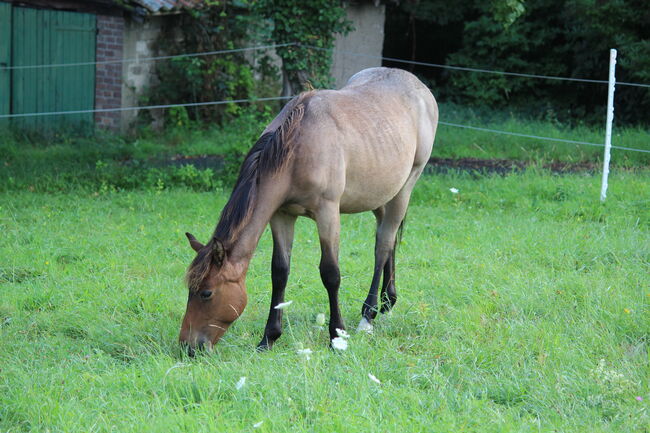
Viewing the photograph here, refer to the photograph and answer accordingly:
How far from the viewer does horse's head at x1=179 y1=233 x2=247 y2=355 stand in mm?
4285

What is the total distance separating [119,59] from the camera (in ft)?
44.3

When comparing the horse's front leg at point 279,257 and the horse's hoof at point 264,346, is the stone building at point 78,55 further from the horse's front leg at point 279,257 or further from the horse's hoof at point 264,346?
the horse's hoof at point 264,346

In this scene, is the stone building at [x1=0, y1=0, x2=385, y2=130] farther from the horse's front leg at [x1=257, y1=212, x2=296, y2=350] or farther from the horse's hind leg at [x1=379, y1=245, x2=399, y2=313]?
the horse's front leg at [x1=257, y1=212, x2=296, y2=350]

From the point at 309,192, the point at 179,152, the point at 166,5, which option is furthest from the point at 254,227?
the point at 166,5

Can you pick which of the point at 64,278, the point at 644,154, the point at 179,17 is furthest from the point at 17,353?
the point at 179,17

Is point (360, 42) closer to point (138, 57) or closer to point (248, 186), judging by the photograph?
point (138, 57)

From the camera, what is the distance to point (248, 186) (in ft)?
14.6

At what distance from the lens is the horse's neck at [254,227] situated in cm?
441

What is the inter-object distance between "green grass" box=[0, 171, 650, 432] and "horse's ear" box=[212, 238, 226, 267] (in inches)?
21.1

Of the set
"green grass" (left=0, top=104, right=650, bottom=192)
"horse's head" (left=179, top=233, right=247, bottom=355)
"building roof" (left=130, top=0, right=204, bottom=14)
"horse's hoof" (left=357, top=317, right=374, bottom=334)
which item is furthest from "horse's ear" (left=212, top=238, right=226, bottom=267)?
"building roof" (left=130, top=0, right=204, bottom=14)

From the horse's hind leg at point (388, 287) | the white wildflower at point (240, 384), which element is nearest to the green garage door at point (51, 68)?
the horse's hind leg at point (388, 287)

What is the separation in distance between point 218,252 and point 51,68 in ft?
32.4

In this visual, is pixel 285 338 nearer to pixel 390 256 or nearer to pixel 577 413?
pixel 390 256

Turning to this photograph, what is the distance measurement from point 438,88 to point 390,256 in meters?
14.2
